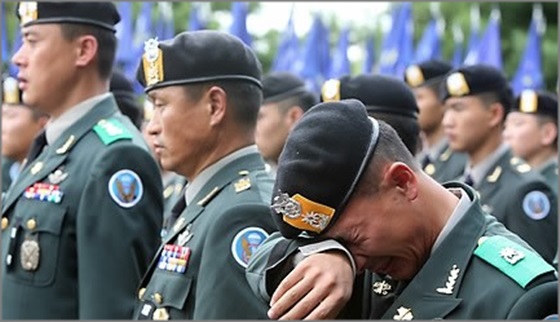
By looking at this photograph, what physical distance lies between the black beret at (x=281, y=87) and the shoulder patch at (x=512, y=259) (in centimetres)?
420

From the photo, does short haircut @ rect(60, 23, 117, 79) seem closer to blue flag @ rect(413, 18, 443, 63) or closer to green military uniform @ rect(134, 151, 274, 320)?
green military uniform @ rect(134, 151, 274, 320)

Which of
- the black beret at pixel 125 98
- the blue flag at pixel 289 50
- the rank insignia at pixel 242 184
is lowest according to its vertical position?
the blue flag at pixel 289 50

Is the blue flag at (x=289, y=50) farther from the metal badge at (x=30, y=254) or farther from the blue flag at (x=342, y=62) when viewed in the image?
the metal badge at (x=30, y=254)

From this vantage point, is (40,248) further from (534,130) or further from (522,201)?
(534,130)

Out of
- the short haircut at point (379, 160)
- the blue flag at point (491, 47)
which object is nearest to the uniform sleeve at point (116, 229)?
the short haircut at point (379, 160)

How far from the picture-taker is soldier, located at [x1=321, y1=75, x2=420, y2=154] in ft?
14.6

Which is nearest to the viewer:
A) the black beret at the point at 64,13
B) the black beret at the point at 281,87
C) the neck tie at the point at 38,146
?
the black beret at the point at 64,13

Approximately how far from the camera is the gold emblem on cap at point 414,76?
27.7ft

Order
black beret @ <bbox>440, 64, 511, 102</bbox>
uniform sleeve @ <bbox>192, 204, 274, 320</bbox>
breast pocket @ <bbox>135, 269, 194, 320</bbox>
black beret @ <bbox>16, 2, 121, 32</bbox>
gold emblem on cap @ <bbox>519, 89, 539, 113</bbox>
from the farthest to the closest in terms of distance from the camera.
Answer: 1. gold emblem on cap @ <bbox>519, 89, 539, 113</bbox>
2. black beret @ <bbox>440, 64, 511, 102</bbox>
3. black beret @ <bbox>16, 2, 121, 32</bbox>
4. breast pocket @ <bbox>135, 269, 194, 320</bbox>
5. uniform sleeve @ <bbox>192, 204, 274, 320</bbox>

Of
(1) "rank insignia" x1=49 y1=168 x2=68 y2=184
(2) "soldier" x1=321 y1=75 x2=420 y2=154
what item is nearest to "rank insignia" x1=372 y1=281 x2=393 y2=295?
(2) "soldier" x1=321 y1=75 x2=420 y2=154

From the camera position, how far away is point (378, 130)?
2.64 meters

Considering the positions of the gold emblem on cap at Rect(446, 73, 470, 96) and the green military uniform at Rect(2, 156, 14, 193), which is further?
the green military uniform at Rect(2, 156, 14, 193)

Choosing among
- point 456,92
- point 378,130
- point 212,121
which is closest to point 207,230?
point 212,121

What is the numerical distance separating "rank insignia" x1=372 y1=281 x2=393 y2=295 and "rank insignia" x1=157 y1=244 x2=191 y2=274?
3.45 ft
